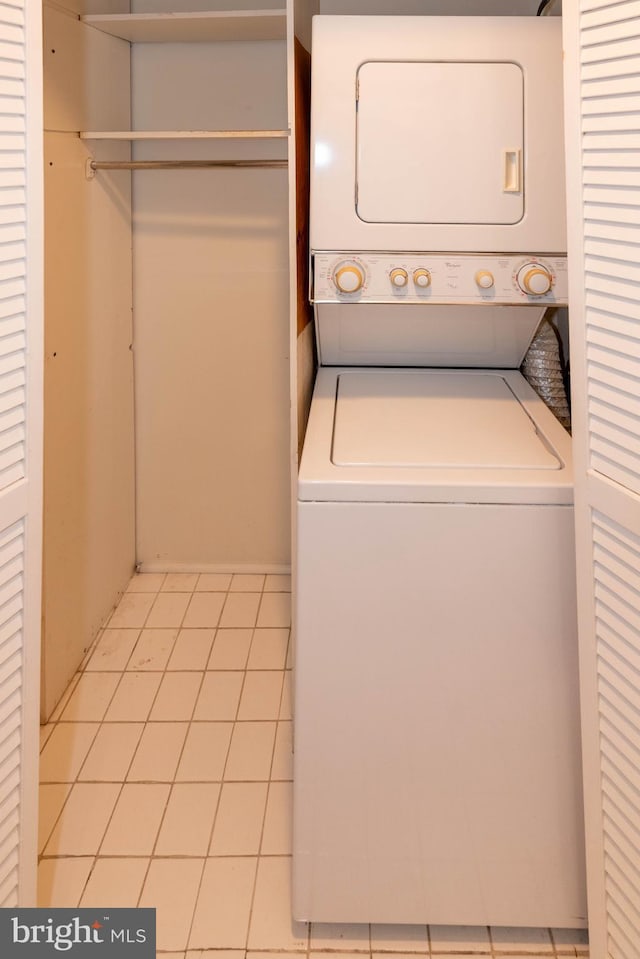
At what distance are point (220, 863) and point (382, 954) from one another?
43cm

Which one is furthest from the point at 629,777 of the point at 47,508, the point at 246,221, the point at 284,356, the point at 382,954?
the point at 246,221

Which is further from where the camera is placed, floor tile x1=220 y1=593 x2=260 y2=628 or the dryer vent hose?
floor tile x1=220 y1=593 x2=260 y2=628

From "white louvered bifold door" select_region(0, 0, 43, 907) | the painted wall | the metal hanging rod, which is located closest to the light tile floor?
the painted wall

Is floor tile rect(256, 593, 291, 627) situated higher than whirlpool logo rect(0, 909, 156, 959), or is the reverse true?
floor tile rect(256, 593, 291, 627)

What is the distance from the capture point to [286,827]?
2.09 meters

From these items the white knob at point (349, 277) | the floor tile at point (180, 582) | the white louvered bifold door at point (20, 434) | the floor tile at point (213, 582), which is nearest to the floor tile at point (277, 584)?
the floor tile at point (213, 582)

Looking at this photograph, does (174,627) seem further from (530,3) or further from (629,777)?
(530,3)

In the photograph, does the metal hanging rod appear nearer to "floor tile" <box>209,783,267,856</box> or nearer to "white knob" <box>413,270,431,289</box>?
"white knob" <box>413,270,431,289</box>

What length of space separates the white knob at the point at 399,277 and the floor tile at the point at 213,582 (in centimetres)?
164

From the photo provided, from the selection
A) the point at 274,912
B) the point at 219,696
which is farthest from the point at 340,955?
the point at 219,696

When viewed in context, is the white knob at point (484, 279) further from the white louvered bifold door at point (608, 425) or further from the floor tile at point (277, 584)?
the floor tile at point (277, 584)

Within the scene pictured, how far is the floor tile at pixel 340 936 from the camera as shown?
1.76 meters

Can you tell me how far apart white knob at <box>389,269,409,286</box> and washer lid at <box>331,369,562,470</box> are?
0.28m

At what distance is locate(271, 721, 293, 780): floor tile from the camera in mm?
2270
